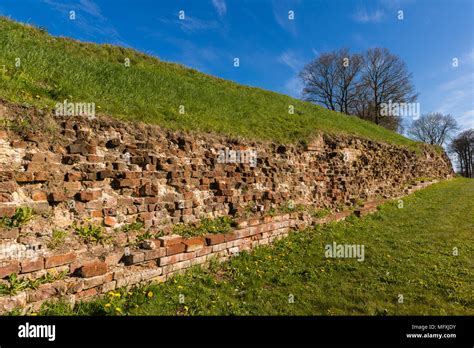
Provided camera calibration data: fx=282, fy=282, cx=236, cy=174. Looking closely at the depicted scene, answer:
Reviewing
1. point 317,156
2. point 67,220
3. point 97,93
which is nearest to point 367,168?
point 317,156

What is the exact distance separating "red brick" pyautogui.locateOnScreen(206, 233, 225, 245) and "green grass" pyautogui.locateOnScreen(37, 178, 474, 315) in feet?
1.34

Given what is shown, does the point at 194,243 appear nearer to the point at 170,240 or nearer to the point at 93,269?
the point at 170,240

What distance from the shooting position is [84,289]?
3.43 m

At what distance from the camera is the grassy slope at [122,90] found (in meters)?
5.28

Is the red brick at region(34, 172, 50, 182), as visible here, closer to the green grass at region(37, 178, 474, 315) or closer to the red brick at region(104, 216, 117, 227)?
the red brick at region(104, 216, 117, 227)

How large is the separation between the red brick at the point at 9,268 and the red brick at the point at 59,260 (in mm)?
286

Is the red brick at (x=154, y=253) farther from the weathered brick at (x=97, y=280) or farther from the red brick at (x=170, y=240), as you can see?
the weathered brick at (x=97, y=280)

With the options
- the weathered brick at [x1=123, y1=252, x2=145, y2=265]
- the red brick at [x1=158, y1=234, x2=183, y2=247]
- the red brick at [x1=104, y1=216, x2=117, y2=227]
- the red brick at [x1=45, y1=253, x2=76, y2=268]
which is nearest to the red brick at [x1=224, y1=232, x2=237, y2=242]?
the red brick at [x1=158, y1=234, x2=183, y2=247]

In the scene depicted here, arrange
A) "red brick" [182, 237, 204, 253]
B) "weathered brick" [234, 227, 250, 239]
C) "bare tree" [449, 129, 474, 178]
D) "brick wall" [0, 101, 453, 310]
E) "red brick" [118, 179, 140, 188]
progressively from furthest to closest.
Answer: "bare tree" [449, 129, 474, 178], "weathered brick" [234, 227, 250, 239], "red brick" [182, 237, 204, 253], "red brick" [118, 179, 140, 188], "brick wall" [0, 101, 453, 310]

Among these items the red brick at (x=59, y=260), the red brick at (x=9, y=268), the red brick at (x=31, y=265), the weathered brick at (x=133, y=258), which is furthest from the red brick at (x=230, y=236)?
the red brick at (x=9, y=268)

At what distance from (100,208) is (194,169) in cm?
200

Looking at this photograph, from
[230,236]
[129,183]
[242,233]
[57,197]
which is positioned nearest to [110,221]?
[129,183]

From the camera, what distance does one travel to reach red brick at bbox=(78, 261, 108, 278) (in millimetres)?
3471

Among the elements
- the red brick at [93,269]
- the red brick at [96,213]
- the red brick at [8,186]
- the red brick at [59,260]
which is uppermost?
the red brick at [8,186]
